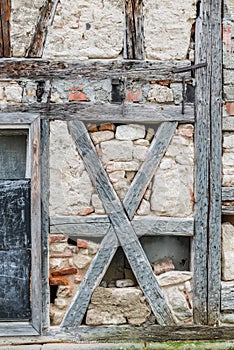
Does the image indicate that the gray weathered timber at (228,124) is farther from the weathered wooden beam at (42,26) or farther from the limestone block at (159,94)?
the weathered wooden beam at (42,26)

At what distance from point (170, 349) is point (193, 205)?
1.21m

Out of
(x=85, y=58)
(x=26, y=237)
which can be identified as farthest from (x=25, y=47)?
(x=26, y=237)

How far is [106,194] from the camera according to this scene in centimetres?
390

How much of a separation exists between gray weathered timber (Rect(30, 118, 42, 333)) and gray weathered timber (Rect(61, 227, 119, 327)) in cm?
27

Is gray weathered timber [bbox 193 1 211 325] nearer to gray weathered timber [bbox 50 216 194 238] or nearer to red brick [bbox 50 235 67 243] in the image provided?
gray weathered timber [bbox 50 216 194 238]

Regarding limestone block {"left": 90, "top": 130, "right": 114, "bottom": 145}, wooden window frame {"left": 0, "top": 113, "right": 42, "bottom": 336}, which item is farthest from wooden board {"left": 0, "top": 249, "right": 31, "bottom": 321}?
limestone block {"left": 90, "top": 130, "right": 114, "bottom": 145}

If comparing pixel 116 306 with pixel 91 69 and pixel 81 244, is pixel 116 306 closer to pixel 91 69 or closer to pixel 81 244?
pixel 81 244

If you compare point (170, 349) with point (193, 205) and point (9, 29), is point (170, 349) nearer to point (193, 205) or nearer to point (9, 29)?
point (193, 205)

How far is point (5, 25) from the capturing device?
3.79 m

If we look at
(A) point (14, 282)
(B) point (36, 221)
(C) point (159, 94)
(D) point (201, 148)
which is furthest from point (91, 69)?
(A) point (14, 282)

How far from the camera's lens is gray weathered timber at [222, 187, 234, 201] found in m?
3.97

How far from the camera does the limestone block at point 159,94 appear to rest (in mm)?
3902

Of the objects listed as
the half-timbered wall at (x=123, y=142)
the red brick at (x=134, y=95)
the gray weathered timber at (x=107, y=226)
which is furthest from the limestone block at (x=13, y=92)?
the gray weathered timber at (x=107, y=226)

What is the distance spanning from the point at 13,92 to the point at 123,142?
0.98m
